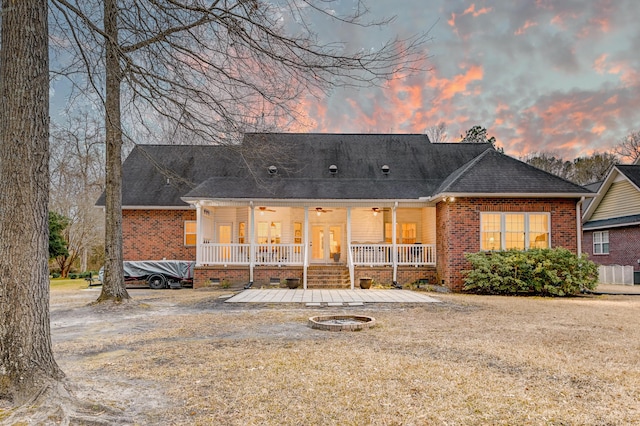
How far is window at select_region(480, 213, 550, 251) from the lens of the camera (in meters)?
15.6

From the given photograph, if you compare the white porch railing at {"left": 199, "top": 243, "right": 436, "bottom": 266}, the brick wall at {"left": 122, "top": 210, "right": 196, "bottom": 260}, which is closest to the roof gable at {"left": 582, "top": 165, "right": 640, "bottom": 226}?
the white porch railing at {"left": 199, "top": 243, "right": 436, "bottom": 266}

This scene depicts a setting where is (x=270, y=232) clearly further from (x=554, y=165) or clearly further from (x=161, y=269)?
(x=554, y=165)

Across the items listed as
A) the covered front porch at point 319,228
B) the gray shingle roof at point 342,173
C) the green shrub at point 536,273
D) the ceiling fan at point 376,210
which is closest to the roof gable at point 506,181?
the gray shingle roof at point 342,173

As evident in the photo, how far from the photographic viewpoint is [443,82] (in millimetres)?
14859

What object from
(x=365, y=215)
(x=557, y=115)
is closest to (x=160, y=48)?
(x=365, y=215)

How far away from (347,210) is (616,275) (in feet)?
43.7

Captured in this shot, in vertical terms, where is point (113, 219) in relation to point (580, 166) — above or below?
below

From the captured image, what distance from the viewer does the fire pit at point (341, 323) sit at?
7.79 m

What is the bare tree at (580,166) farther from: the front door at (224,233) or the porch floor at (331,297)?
the porch floor at (331,297)

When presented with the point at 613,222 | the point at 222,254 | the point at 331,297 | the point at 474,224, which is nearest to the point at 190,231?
the point at 222,254

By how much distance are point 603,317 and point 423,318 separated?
410 cm

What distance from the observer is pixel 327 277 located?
56.5ft

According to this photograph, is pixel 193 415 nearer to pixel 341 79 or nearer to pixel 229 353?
pixel 229 353

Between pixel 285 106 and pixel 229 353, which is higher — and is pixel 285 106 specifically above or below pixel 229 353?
above
